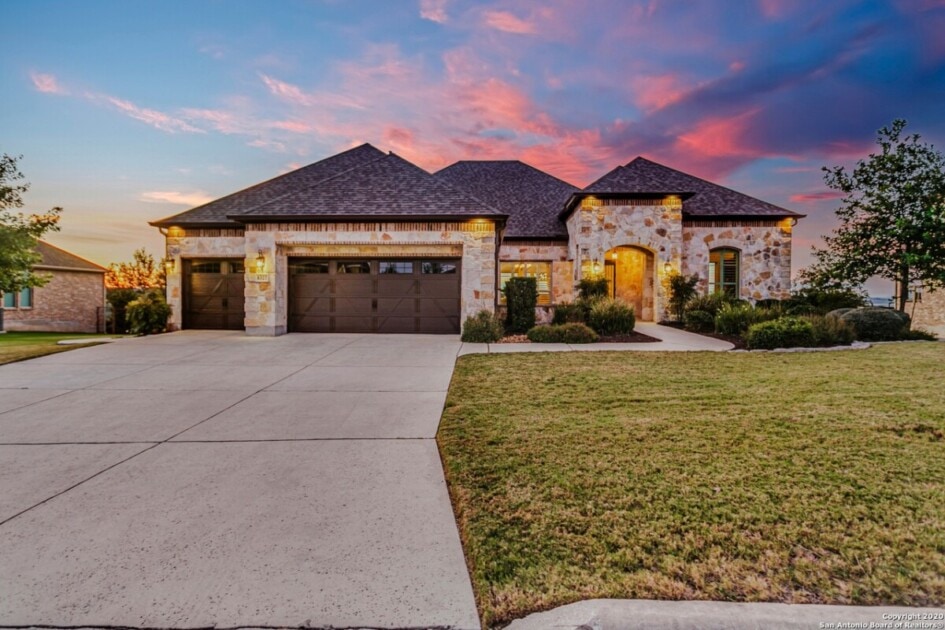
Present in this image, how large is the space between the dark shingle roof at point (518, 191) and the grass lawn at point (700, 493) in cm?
1295

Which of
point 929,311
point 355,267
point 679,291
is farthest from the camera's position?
point 679,291

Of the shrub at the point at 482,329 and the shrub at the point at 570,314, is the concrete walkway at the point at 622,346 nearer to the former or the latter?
the shrub at the point at 482,329

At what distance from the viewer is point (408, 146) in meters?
19.5

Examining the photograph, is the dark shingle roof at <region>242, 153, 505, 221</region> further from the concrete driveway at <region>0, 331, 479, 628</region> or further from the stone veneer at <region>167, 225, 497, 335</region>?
the concrete driveway at <region>0, 331, 479, 628</region>

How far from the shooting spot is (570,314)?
12.6m

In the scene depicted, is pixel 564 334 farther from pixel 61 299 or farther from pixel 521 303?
pixel 61 299

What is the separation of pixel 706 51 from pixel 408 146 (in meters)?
12.8

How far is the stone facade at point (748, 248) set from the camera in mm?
16328

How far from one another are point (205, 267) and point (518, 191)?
14236 millimetres

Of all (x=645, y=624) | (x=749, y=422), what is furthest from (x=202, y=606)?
(x=749, y=422)

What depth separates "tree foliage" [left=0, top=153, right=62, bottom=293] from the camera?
10945 millimetres

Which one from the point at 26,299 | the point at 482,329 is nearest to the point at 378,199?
the point at 482,329

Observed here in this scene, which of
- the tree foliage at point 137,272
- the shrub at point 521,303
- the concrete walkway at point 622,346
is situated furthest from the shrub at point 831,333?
the tree foliage at point 137,272

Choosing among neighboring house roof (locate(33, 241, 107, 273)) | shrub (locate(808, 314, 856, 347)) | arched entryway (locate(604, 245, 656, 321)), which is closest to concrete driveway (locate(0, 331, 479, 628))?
shrub (locate(808, 314, 856, 347))
